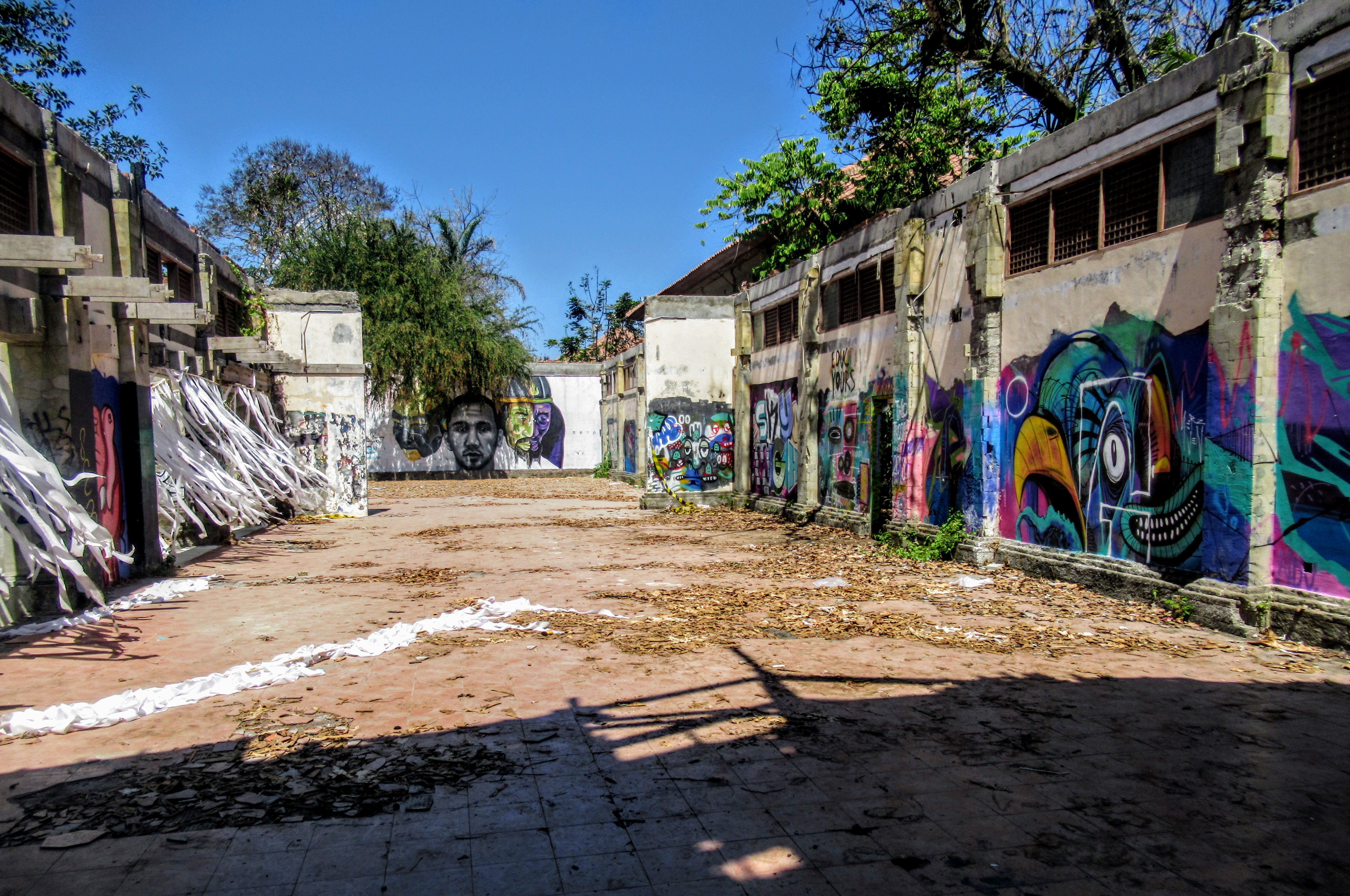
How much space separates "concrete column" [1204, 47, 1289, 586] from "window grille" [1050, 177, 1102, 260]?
173 cm

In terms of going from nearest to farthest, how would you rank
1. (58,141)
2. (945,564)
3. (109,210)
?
(58,141) < (109,210) < (945,564)

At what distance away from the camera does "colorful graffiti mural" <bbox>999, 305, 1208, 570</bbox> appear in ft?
25.7

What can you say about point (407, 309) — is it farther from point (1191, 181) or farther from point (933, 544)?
point (1191, 181)

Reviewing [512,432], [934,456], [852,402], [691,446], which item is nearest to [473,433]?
[512,432]

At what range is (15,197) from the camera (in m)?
7.96

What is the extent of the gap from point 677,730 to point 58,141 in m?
8.63

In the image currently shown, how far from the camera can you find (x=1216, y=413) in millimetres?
7387

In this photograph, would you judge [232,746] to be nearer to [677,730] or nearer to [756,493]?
[677,730]

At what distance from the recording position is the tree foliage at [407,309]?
30062 millimetres

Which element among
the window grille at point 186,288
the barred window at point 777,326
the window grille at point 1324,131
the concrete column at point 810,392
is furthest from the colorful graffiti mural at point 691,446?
the window grille at point 1324,131

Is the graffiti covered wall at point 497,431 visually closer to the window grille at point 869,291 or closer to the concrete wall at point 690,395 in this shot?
the concrete wall at point 690,395

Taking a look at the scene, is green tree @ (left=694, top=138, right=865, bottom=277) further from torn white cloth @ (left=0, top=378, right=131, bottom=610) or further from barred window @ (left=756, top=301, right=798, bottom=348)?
torn white cloth @ (left=0, top=378, right=131, bottom=610)

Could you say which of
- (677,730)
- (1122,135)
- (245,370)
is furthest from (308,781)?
(245,370)

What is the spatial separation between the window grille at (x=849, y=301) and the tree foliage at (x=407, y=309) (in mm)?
18833
